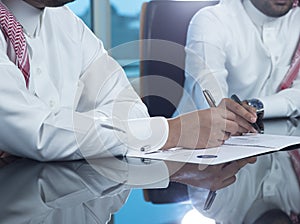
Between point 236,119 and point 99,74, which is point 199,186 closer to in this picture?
point 236,119

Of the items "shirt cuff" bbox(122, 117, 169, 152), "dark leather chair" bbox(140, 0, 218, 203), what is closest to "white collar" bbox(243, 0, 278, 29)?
"dark leather chair" bbox(140, 0, 218, 203)

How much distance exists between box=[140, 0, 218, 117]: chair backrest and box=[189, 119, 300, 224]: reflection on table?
3.20 feet

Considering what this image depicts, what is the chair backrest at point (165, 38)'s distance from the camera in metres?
1.86

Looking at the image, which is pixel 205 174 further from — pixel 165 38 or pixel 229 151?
pixel 165 38

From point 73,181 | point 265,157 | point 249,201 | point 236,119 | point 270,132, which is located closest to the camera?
point 249,201

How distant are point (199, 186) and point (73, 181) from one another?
0.56 feet

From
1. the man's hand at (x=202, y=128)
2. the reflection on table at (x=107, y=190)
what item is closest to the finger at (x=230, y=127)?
the man's hand at (x=202, y=128)

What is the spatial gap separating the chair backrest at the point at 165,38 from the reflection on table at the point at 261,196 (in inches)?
38.4

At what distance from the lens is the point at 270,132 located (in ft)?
3.84

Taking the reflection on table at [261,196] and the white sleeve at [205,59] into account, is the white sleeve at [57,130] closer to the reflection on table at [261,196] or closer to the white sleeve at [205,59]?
the reflection on table at [261,196]

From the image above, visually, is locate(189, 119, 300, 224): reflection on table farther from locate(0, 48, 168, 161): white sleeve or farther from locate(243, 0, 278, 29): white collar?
locate(243, 0, 278, 29): white collar

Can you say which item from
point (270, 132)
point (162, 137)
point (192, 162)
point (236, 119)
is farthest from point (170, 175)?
point (270, 132)

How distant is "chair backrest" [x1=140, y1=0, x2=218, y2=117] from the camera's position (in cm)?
186

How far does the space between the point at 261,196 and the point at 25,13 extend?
0.64 metres
